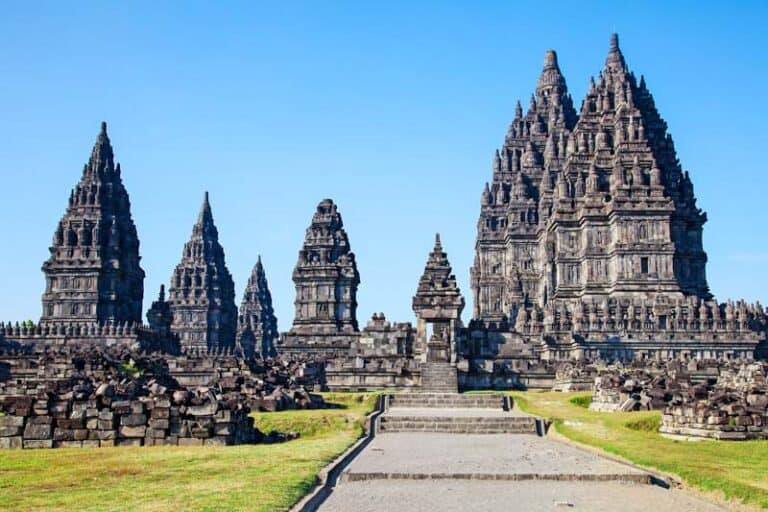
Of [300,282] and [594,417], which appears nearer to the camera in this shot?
[594,417]

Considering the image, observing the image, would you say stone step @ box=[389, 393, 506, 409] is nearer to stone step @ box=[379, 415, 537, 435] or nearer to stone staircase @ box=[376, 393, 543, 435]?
stone staircase @ box=[376, 393, 543, 435]

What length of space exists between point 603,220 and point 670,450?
5587 centimetres

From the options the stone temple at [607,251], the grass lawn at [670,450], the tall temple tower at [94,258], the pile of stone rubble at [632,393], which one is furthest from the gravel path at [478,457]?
the tall temple tower at [94,258]

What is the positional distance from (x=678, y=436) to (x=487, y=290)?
74.2 metres

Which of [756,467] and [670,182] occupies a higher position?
[670,182]

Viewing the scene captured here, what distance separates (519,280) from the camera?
9006 centimetres

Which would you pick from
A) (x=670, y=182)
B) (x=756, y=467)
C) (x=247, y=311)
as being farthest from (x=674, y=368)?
(x=247, y=311)

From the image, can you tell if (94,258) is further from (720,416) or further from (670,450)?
(670,450)

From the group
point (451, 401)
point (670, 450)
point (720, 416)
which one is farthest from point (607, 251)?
point (670, 450)

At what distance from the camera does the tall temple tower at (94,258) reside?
99312 mm

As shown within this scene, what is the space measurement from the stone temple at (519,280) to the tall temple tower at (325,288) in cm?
16

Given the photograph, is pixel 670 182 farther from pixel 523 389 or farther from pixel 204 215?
pixel 204 215

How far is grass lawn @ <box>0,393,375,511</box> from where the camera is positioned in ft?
44.1

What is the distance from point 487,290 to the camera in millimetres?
99312
